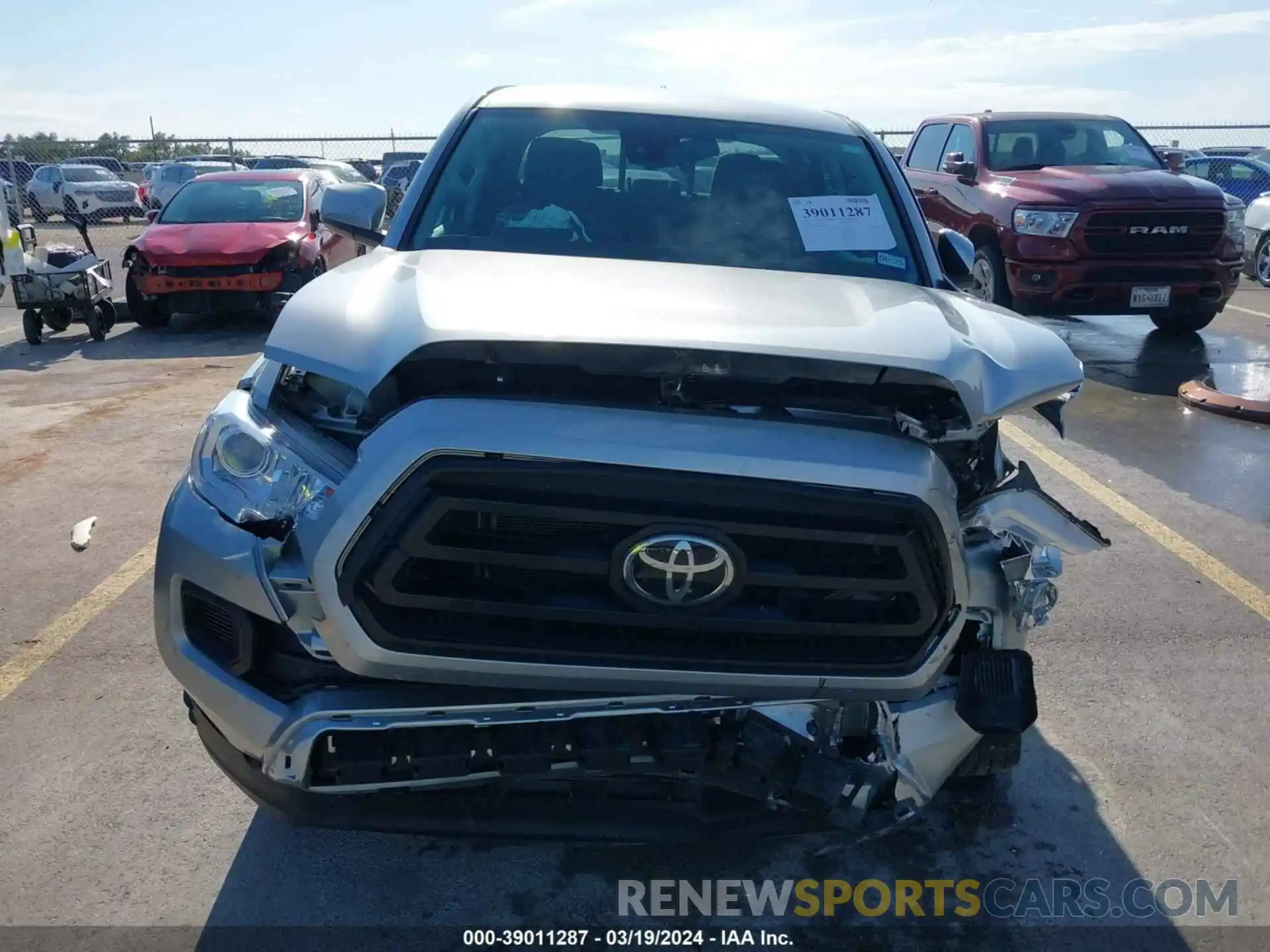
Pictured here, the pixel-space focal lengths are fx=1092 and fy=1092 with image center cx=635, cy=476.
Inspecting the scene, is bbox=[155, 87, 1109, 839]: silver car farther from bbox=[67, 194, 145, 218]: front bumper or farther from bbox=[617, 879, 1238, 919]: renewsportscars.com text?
bbox=[67, 194, 145, 218]: front bumper

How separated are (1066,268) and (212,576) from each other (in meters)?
8.37

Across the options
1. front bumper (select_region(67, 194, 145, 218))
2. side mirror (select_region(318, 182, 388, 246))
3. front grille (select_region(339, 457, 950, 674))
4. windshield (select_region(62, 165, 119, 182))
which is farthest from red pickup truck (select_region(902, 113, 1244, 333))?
windshield (select_region(62, 165, 119, 182))

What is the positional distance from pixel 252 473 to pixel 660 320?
0.96 m

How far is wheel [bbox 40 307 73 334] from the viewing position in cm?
1049

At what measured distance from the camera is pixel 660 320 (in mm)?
2418

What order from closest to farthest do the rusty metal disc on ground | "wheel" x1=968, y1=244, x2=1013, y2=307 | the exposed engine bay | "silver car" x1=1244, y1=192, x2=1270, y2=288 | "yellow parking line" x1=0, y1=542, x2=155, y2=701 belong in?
the exposed engine bay, "yellow parking line" x1=0, y1=542, x2=155, y2=701, the rusty metal disc on ground, "wheel" x1=968, y1=244, x2=1013, y2=307, "silver car" x1=1244, y1=192, x2=1270, y2=288

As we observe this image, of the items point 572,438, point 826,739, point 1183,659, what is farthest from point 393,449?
point 1183,659

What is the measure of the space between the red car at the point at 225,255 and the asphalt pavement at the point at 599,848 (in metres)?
5.05

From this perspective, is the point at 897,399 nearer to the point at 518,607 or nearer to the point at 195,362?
the point at 518,607

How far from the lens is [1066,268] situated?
909 centimetres

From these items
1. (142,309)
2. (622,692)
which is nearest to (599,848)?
(622,692)

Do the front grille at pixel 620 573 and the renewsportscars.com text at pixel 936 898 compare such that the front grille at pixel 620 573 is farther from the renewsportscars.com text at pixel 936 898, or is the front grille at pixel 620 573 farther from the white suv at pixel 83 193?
the white suv at pixel 83 193

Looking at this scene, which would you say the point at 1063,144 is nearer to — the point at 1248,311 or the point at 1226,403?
the point at 1248,311

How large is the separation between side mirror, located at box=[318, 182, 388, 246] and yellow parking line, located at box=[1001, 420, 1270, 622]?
12.2ft
